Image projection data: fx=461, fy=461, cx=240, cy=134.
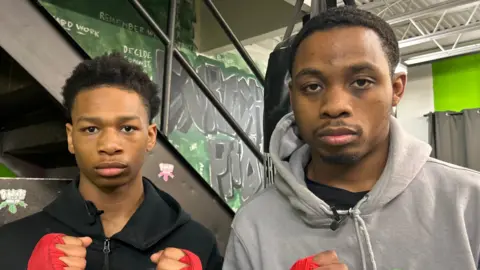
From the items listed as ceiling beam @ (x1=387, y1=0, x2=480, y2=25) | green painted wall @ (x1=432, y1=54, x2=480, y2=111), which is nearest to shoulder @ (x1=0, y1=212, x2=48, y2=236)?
ceiling beam @ (x1=387, y1=0, x2=480, y2=25)

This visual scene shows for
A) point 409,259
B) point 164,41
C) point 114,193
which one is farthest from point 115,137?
point 164,41

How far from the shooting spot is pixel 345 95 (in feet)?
3.00

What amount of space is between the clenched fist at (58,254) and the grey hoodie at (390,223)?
323mm

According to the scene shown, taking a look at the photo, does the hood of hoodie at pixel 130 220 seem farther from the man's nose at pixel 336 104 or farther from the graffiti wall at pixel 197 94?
the graffiti wall at pixel 197 94

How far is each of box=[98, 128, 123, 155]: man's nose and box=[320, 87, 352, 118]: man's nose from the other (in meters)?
0.52

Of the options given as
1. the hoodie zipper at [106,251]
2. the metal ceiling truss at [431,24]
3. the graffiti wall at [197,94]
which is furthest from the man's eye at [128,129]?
the metal ceiling truss at [431,24]

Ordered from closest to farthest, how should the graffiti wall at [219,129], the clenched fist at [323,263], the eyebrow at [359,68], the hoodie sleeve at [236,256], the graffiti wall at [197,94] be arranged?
the clenched fist at [323,263], the eyebrow at [359,68], the hoodie sleeve at [236,256], the graffiti wall at [197,94], the graffiti wall at [219,129]

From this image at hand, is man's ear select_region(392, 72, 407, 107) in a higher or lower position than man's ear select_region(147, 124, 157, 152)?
higher

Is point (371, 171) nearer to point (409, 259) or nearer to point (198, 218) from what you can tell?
point (409, 259)

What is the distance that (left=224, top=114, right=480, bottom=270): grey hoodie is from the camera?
883 millimetres

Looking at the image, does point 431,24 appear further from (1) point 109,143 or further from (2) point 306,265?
(2) point 306,265

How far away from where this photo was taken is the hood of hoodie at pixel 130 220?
3.82 ft

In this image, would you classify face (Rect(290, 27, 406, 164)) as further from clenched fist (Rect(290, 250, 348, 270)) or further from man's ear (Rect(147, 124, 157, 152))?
man's ear (Rect(147, 124, 157, 152))

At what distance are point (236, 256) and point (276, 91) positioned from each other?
0.51 m
